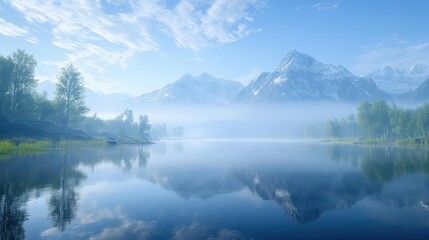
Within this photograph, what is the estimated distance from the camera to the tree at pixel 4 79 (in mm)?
89062

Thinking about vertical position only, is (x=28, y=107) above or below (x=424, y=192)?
above

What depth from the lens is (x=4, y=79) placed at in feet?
295

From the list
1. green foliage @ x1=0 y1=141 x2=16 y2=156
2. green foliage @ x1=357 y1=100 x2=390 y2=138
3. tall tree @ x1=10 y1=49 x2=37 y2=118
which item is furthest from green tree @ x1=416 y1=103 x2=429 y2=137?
tall tree @ x1=10 y1=49 x2=37 y2=118

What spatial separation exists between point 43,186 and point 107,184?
5.88 meters

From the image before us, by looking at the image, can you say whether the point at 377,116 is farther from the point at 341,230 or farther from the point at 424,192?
the point at 341,230

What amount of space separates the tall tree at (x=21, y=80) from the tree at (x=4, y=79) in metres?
1.79

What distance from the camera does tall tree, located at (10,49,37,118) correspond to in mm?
93688

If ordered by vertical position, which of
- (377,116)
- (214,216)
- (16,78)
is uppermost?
(16,78)

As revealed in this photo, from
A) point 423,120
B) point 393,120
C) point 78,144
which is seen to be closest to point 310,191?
point 78,144

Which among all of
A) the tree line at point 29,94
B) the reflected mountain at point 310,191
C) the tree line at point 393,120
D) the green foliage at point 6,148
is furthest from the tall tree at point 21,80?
the tree line at point 393,120

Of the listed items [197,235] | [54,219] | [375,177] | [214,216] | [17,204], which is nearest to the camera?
[197,235]

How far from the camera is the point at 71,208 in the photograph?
19297 millimetres

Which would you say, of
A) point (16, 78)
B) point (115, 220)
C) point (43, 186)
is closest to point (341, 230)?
point (115, 220)

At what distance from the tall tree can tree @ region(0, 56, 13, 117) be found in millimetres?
1787
